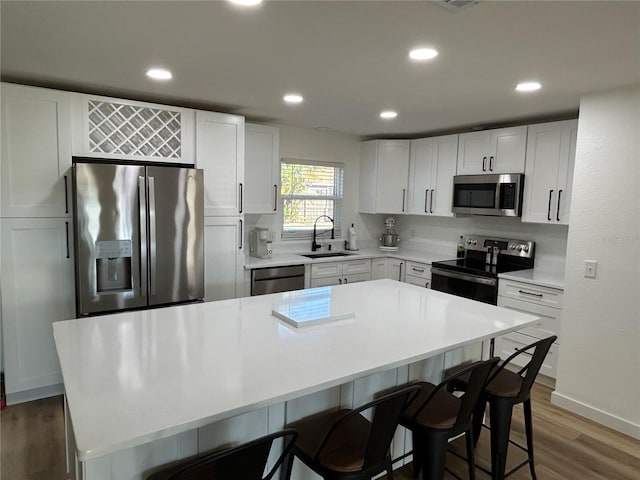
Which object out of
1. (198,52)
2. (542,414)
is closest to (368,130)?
(198,52)

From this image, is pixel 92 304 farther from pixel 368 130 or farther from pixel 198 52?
pixel 368 130

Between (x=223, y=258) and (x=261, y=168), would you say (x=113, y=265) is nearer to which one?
(x=223, y=258)

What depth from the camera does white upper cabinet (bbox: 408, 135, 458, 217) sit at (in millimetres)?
4559

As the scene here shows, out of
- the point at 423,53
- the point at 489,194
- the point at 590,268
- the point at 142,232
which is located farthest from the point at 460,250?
the point at 142,232

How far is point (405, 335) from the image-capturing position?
1.96 metres

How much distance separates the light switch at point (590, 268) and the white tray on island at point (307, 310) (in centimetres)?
187

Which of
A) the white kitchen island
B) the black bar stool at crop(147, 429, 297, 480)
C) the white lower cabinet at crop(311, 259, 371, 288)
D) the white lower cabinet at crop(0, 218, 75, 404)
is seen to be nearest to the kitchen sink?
the white lower cabinet at crop(311, 259, 371, 288)

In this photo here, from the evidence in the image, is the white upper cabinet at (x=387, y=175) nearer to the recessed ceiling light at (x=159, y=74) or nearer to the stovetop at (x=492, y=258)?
the stovetop at (x=492, y=258)

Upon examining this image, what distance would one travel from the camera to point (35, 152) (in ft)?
9.61

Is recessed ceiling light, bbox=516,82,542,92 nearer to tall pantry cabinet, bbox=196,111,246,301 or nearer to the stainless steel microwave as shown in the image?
the stainless steel microwave

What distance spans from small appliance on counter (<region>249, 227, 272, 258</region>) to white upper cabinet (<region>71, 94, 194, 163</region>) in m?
1.14

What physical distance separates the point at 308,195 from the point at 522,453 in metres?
3.38

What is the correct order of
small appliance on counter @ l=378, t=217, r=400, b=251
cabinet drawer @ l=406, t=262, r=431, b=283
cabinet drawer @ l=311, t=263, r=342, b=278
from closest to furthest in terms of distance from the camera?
cabinet drawer @ l=311, t=263, r=342, b=278, cabinet drawer @ l=406, t=262, r=431, b=283, small appliance on counter @ l=378, t=217, r=400, b=251

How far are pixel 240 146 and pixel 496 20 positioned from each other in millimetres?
2499
